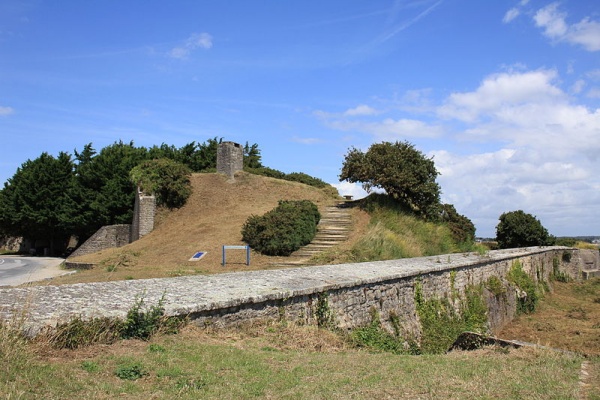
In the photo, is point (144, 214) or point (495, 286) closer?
point (495, 286)

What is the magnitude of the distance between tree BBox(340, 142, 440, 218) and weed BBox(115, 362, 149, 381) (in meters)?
15.8

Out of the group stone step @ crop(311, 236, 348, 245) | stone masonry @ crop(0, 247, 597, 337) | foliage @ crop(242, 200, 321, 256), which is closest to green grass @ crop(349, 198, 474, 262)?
stone step @ crop(311, 236, 348, 245)

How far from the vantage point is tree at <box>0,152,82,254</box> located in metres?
31.4

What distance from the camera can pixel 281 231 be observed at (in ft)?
52.7

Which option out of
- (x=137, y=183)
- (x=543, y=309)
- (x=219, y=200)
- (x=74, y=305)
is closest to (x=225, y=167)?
(x=219, y=200)

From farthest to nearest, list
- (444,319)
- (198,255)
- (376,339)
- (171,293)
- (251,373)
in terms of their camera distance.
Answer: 1. (198,255)
2. (444,319)
3. (376,339)
4. (171,293)
5. (251,373)

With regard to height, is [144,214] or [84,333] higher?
[144,214]

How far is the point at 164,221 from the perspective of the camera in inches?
892

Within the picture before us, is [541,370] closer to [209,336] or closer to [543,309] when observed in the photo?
[209,336]

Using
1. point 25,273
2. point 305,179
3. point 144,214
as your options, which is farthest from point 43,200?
point 305,179

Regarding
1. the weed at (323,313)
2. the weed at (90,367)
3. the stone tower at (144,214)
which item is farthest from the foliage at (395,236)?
the weed at (90,367)

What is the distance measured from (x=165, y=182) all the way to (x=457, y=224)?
1315 centimetres

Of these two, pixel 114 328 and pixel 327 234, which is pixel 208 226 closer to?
pixel 327 234

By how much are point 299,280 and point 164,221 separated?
618 inches
